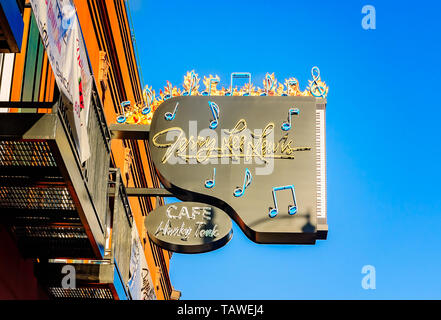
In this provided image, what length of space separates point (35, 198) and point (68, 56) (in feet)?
7.57

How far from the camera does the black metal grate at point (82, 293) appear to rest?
44.8ft

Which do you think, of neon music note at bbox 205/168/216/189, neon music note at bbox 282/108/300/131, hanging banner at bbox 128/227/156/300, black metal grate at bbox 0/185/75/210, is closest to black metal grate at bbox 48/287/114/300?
hanging banner at bbox 128/227/156/300

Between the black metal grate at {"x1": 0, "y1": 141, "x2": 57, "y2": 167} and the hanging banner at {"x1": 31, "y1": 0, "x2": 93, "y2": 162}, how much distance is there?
23.2 inches

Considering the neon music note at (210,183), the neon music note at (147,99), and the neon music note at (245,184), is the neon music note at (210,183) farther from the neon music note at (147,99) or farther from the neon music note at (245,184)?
the neon music note at (147,99)

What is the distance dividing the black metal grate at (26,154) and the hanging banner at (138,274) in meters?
5.51

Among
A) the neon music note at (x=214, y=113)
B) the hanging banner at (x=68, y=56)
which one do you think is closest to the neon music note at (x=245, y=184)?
the neon music note at (x=214, y=113)

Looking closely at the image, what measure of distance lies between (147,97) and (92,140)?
11.3 feet

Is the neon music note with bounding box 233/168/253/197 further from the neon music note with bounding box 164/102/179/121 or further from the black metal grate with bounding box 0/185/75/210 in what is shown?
the black metal grate with bounding box 0/185/75/210

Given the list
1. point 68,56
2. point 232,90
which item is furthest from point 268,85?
point 68,56
